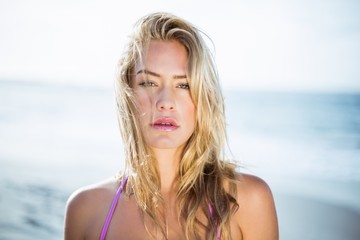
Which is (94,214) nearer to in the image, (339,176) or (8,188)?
(8,188)

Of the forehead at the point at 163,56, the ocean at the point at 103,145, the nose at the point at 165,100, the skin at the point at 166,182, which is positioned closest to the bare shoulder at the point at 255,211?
the skin at the point at 166,182

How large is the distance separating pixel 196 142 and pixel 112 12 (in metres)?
5.44

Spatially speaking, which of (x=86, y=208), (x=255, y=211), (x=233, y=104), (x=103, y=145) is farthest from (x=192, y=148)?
(x=233, y=104)

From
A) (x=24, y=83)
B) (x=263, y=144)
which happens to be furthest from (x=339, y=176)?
(x=24, y=83)

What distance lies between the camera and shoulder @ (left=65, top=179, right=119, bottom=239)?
181 cm

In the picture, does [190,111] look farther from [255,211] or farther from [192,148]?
[255,211]

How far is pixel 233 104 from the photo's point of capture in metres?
10.2

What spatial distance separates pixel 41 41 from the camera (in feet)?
26.8

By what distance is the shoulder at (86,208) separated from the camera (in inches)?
71.3

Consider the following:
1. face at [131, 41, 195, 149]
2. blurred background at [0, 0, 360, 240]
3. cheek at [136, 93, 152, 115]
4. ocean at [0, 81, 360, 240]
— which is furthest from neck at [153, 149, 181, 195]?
blurred background at [0, 0, 360, 240]

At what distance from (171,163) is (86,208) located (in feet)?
1.39

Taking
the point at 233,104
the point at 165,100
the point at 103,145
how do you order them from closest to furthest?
the point at 165,100, the point at 103,145, the point at 233,104

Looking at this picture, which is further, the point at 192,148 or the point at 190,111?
the point at 192,148

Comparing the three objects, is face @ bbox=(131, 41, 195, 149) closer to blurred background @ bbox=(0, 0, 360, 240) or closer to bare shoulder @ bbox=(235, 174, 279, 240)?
bare shoulder @ bbox=(235, 174, 279, 240)
